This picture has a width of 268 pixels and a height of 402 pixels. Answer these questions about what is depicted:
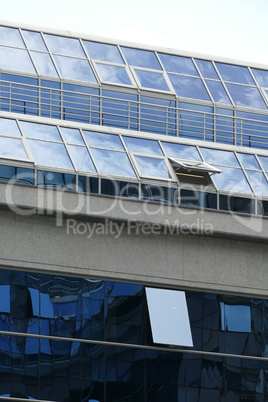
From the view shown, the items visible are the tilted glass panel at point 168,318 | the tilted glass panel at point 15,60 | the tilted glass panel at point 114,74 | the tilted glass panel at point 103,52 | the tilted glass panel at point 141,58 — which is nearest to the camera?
the tilted glass panel at point 168,318

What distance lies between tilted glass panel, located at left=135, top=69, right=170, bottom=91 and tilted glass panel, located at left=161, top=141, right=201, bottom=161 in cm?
316

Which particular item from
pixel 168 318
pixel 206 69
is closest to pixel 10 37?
pixel 206 69

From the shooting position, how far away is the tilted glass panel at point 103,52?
107 ft

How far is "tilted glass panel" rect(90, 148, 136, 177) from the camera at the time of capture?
27188 millimetres

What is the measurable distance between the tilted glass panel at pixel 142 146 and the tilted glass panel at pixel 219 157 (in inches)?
62.9

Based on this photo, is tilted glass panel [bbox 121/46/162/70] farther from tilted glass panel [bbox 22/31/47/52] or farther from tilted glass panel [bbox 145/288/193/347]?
tilted glass panel [bbox 145/288/193/347]

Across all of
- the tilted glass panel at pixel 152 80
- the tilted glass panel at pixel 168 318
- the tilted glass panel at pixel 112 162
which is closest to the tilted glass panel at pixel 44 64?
the tilted glass panel at pixel 152 80

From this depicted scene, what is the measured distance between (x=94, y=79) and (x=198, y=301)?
28.9ft

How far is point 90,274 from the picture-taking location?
25453 millimetres

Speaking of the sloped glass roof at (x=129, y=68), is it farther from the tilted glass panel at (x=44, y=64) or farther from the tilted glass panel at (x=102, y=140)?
the tilted glass panel at (x=102, y=140)

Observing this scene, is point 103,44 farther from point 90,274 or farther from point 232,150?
point 90,274

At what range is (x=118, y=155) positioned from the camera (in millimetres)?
28062

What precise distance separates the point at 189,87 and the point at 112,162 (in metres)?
6.38

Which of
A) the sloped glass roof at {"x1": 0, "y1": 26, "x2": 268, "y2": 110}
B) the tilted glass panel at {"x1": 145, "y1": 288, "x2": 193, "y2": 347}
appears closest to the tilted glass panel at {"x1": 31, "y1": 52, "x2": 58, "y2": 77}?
the sloped glass roof at {"x1": 0, "y1": 26, "x2": 268, "y2": 110}
